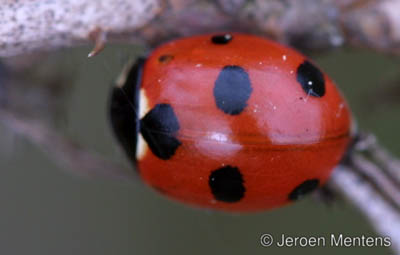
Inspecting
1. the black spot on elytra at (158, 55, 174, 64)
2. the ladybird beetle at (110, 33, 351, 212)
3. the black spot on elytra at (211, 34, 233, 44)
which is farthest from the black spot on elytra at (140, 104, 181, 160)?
the black spot on elytra at (211, 34, 233, 44)

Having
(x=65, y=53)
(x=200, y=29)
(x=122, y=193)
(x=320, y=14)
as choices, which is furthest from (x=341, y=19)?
(x=122, y=193)

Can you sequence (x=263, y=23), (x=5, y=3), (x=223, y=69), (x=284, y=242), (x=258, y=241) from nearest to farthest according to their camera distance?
(x=5, y=3) < (x=223, y=69) < (x=263, y=23) < (x=284, y=242) < (x=258, y=241)

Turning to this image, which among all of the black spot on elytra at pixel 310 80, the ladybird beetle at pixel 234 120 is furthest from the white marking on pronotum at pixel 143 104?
the black spot on elytra at pixel 310 80

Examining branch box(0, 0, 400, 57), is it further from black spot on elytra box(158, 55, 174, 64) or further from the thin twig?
the thin twig

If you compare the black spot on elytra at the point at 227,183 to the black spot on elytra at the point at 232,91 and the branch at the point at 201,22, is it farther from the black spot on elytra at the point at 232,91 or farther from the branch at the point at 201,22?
the branch at the point at 201,22

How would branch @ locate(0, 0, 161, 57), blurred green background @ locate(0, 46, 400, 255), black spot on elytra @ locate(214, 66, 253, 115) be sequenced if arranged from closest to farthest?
branch @ locate(0, 0, 161, 57) → black spot on elytra @ locate(214, 66, 253, 115) → blurred green background @ locate(0, 46, 400, 255)

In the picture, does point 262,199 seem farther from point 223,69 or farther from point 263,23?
point 263,23
